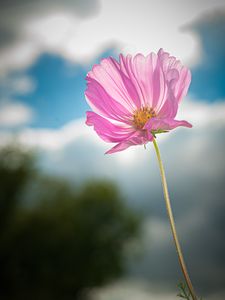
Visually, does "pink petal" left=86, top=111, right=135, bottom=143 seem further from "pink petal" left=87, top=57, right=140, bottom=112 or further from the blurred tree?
the blurred tree

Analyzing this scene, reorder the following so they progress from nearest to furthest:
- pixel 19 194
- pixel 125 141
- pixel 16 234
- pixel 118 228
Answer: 1. pixel 125 141
2. pixel 16 234
3. pixel 19 194
4. pixel 118 228

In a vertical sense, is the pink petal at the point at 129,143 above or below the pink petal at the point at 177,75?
below

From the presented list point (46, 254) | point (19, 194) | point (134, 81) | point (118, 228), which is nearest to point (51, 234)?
→ point (46, 254)

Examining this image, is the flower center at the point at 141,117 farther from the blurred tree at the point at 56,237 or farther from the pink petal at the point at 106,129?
the blurred tree at the point at 56,237

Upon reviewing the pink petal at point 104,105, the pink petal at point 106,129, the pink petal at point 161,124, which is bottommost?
the pink petal at point 161,124

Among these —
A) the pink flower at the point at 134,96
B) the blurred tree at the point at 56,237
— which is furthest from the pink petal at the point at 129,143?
the blurred tree at the point at 56,237

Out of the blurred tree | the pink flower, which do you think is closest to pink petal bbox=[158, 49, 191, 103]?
the pink flower

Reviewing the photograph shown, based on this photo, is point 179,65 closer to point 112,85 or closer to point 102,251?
point 112,85

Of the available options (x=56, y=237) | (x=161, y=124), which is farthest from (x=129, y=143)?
(x=56, y=237)
